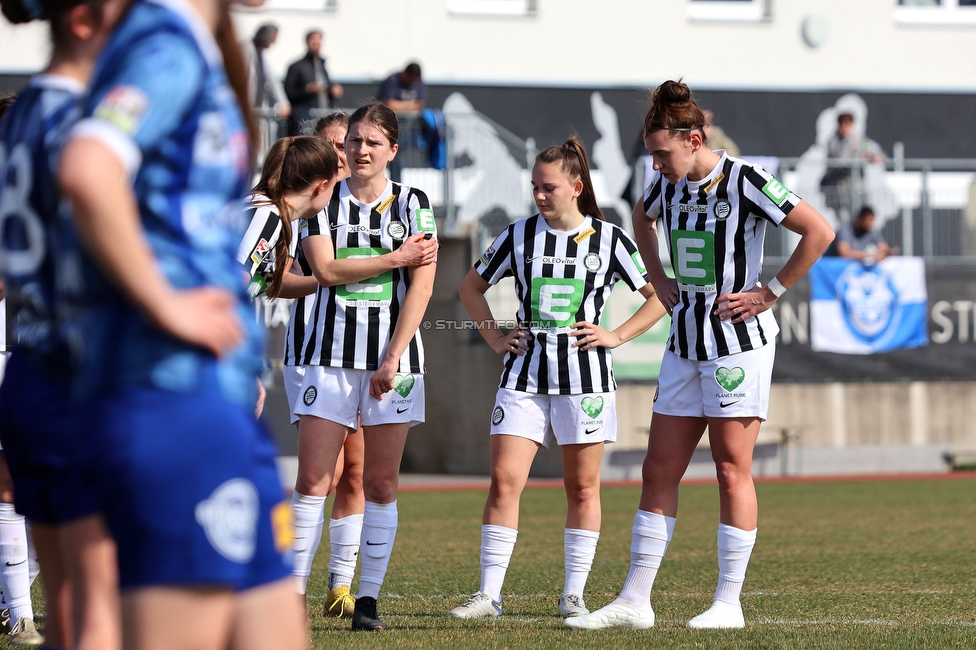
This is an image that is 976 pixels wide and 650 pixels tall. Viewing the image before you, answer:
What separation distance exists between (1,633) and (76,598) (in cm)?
336

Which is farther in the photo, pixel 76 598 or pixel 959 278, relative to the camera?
pixel 959 278

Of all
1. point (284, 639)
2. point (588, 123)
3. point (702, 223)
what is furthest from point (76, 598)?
point (588, 123)

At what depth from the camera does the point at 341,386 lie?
Result: 17.8 ft

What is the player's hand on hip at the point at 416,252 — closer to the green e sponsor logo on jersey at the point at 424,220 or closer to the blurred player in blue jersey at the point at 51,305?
the green e sponsor logo on jersey at the point at 424,220

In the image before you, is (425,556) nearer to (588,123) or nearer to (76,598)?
(76,598)

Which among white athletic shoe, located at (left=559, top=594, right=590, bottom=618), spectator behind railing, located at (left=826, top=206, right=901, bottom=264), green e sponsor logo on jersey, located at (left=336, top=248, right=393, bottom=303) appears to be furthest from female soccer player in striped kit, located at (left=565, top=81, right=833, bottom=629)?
spectator behind railing, located at (left=826, top=206, right=901, bottom=264)

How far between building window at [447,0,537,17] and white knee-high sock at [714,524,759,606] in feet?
56.4

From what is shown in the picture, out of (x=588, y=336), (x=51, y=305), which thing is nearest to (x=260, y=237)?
(x=588, y=336)

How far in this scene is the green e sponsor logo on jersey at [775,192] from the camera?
5258mm

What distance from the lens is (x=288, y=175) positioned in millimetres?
4914

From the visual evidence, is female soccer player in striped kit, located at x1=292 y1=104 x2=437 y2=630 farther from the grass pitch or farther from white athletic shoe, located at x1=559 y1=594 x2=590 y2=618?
A: white athletic shoe, located at x1=559 y1=594 x2=590 y2=618

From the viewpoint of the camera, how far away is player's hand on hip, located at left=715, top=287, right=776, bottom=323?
529 centimetres

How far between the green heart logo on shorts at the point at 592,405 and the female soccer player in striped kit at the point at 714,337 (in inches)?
11.5

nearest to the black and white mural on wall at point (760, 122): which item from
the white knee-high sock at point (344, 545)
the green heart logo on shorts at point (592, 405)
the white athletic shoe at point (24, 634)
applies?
the green heart logo on shorts at point (592, 405)
